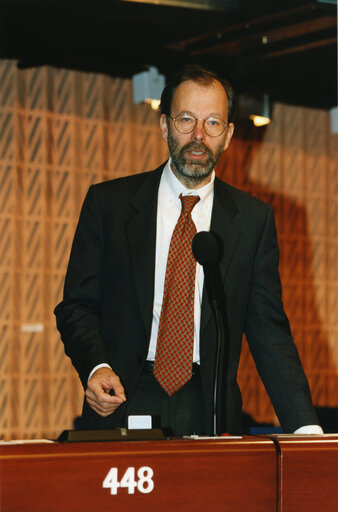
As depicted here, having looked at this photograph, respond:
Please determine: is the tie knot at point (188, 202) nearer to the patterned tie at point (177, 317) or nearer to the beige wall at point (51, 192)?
the patterned tie at point (177, 317)

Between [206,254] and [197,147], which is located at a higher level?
[197,147]

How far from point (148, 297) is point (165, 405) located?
288 mm

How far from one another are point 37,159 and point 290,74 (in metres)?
2.05

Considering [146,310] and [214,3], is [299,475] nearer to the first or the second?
[146,310]

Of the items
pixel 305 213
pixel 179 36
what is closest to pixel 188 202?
pixel 179 36

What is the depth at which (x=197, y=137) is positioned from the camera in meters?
2.12

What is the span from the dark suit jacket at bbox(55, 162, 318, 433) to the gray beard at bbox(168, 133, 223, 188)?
0.11m

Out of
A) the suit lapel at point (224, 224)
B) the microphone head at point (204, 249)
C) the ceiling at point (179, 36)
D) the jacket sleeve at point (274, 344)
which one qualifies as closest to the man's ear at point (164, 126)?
the suit lapel at point (224, 224)

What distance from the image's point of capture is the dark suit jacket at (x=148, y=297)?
198 cm

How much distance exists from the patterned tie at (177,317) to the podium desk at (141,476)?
0.63 metres

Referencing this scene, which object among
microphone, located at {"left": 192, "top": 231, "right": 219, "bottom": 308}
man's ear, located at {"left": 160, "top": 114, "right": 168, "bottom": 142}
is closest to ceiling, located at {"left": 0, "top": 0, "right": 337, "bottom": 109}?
Result: man's ear, located at {"left": 160, "top": 114, "right": 168, "bottom": 142}

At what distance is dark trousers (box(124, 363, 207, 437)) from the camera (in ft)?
6.59

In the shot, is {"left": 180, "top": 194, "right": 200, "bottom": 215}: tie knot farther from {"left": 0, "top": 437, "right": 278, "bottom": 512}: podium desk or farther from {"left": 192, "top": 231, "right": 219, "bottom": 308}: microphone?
{"left": 0, "top": 437, "right": 278, "bottom": 512}: podium desk

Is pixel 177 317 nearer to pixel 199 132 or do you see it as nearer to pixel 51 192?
pixel 199 132
